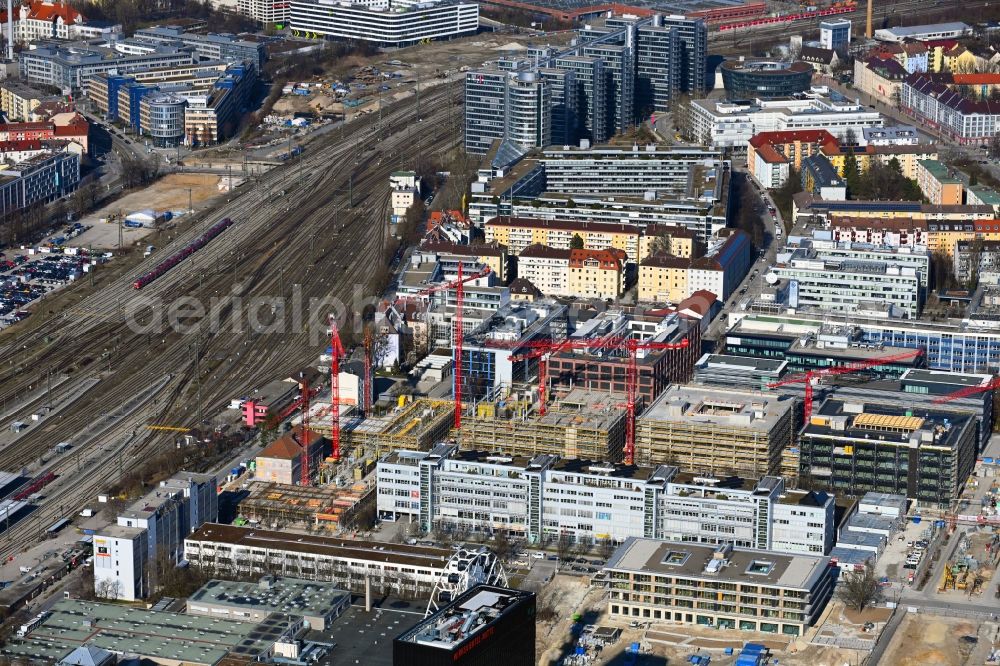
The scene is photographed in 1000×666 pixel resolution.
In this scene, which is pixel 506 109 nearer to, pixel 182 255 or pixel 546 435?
pixel 182 255

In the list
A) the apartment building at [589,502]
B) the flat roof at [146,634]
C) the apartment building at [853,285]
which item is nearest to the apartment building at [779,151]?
the apartment building at [853,285]

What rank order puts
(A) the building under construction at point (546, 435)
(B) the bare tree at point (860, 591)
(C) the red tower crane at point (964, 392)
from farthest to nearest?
(C) the red tower crane at point (964, 392) → (A) the building under construction at point (546, 435) → (B) the bare tree at point (860, 591)

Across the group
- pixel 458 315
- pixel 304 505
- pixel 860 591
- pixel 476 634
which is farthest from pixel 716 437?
pixel 476 634

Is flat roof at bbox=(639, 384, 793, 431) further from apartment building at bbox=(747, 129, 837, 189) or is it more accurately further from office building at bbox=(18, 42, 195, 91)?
office building at bbox=(18, 42, 195, 91)

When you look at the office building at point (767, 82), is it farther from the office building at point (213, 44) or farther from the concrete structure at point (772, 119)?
the office building at point (213, 44)

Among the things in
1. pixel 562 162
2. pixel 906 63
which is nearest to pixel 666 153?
pixel 562 162

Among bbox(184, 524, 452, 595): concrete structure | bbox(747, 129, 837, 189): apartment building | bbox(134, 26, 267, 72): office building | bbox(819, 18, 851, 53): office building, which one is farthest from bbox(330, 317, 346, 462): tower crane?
bbox(819, 18, 851, 53): office building

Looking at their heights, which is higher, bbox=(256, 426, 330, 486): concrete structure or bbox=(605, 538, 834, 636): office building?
bbox=(256, 426, 330, 486): concrete structure
